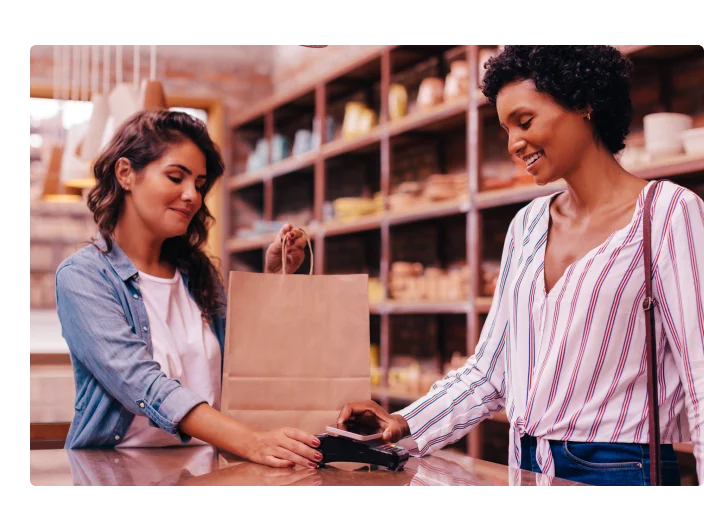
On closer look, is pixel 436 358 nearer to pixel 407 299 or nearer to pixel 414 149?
pixel 407 299

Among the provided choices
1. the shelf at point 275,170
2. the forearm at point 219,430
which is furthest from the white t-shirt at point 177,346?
the shelf at point 275,170

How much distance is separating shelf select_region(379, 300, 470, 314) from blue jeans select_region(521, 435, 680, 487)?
7.91 feet

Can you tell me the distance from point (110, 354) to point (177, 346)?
238mm

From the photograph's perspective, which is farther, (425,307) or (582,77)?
(425,307)

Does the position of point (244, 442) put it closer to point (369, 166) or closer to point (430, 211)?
point (430, 211)

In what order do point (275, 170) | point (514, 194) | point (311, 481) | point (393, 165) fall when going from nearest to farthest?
1. point (311, 481)
2. point (514, 194)
3. point (393, 165)
4. point (275, 170)

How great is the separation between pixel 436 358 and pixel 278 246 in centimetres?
301

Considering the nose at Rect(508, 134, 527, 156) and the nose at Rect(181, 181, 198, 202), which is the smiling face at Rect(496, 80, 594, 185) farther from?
the nose at Rect(181, 181, 198, 202)

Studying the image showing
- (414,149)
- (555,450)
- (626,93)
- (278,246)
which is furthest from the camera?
(414,149)

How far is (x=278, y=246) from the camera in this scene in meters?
1.66

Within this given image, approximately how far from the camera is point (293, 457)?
1.28 m

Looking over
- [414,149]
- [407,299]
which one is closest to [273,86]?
[414,149]

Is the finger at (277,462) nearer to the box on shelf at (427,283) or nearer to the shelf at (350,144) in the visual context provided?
the box on shelf at (427,283)

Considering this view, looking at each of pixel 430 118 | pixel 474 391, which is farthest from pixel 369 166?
pixel 474 391
